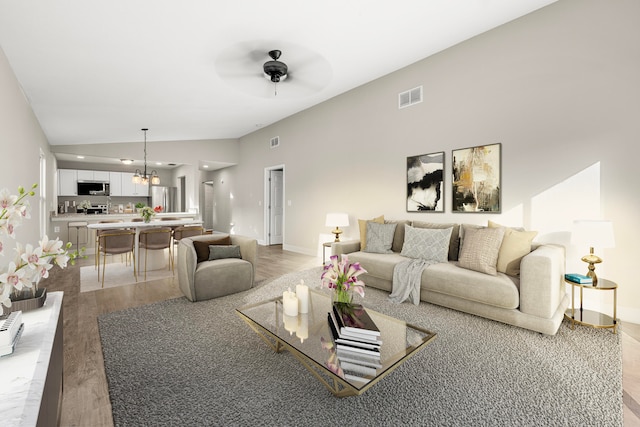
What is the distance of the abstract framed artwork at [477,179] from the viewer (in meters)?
3.58

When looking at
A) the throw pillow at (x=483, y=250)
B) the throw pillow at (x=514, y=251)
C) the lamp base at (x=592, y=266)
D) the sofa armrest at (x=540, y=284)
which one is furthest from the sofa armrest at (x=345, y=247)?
the lamp base at (x=592, y=266)

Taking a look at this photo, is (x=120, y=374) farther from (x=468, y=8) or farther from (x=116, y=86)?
(x=468, y=8)

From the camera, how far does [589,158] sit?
9.72 ft

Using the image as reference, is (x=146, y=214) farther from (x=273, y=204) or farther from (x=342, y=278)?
(x=342, y=278)

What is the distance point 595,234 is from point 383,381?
2.34 meters

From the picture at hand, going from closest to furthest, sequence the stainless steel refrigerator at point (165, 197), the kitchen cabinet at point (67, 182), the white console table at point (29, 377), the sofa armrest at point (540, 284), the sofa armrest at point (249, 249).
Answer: the white console table at point (29, 377), the sofa armrest at point (540, 284), the sofa armrest at point (249, 249), the kitchen cabinet at point (67, 182), the stainless steel refrigerator at point (165, 197)

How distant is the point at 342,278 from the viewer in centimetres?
204

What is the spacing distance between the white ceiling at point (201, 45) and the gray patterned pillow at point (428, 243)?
245cm

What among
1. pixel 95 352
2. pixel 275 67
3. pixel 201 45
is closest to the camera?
pixel 95 352

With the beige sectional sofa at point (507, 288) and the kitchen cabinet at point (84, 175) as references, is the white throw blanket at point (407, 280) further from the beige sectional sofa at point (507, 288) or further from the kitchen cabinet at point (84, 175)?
the kitchen cabinet at point (84, 175)

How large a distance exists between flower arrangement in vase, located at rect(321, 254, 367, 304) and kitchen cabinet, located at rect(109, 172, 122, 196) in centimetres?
903

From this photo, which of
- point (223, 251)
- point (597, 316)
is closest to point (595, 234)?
point (597, 316)

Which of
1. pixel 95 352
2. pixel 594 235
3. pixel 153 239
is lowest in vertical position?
pixel 95 352

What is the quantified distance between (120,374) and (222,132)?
21.7 ft
